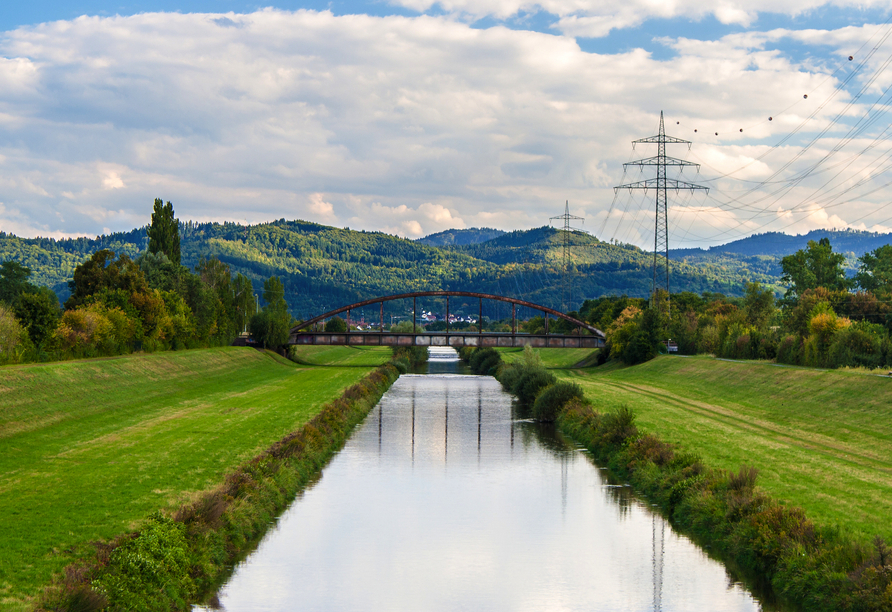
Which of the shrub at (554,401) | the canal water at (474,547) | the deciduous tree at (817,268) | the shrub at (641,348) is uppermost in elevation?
the deciduous tree at (817,268)

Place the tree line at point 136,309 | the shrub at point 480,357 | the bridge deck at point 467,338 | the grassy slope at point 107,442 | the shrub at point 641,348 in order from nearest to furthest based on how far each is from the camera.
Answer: the grassy slope at point 107,442 → the tree line at point 136,309 → the shrub at point 641,348 → the shrub at point 480,357 → the bridge deck at point 467,338

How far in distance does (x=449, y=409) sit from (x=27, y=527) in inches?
1834

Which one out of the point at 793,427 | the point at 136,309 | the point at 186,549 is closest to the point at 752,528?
the point at 186,549

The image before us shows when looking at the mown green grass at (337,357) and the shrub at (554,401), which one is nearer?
the shrub at (554,401)

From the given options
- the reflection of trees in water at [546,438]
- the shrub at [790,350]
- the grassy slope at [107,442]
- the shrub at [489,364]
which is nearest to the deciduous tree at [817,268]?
the shrub at [489,364]

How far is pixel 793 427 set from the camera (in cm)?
4344

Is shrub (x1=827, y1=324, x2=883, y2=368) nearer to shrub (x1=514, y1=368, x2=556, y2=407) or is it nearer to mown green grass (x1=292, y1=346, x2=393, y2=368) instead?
shrub (x1=514, y1=368, x2=556, y2=407)

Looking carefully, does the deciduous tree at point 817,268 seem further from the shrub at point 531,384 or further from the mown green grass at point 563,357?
the shrub at point 531,384

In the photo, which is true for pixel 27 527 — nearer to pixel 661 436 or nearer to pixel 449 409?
pixel 661 436

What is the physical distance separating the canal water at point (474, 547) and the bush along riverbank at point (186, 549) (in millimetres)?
666

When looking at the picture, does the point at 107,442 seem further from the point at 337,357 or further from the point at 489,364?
the point at 337,357

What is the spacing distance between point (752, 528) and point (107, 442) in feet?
86.6

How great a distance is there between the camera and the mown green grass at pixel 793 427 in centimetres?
2552

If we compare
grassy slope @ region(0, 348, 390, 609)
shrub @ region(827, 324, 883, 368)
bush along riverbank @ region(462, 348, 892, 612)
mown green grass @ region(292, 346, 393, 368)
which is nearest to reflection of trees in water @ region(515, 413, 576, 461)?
bush along riverbank @ region(462, 348, 892, 612)
